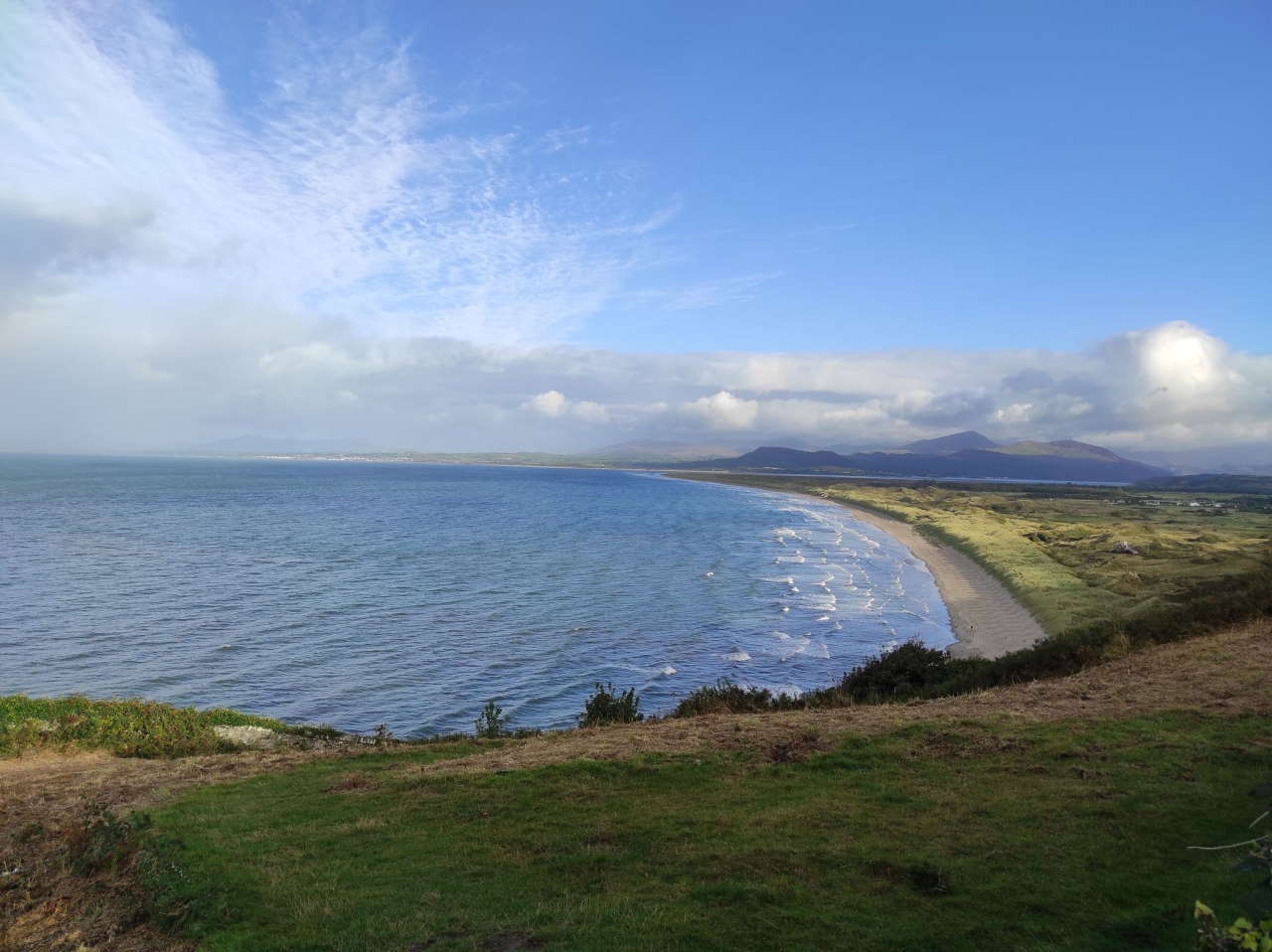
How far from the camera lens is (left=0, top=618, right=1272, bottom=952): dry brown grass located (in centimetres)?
948

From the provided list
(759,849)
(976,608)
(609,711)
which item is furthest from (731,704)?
(976,608)

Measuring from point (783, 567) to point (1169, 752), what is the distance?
181 feet

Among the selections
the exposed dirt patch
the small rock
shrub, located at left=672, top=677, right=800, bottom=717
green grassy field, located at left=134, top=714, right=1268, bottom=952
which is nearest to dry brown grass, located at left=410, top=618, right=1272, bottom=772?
the exposed dirt patch

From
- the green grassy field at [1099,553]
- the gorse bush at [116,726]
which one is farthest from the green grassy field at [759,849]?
the green grassy field at [1099,553]

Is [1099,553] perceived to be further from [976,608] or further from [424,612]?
[424,612]

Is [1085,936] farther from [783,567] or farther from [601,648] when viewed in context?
[783,567]

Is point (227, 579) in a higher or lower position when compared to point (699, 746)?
lower

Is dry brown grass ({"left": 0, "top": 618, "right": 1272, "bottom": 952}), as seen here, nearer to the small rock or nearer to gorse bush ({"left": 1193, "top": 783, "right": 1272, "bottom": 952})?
the small rock

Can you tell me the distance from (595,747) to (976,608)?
4145 centimetres

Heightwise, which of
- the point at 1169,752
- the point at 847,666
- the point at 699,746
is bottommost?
the point at 847,666

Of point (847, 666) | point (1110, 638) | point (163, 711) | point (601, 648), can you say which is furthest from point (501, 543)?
point (1110, 638)

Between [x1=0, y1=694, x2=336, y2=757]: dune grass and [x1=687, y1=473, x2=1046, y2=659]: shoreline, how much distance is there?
2783 cm

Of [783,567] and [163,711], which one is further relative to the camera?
[783,567]

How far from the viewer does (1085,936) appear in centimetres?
684
